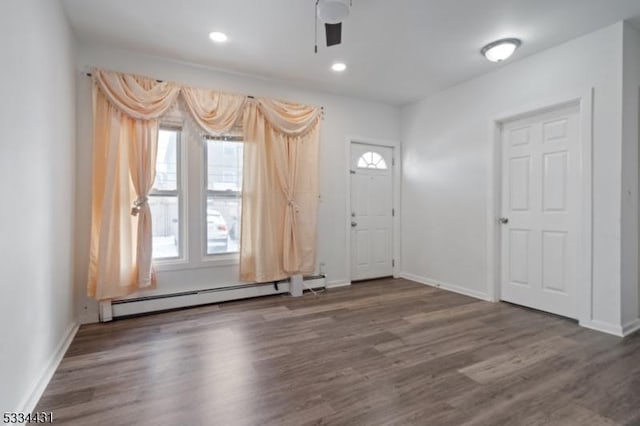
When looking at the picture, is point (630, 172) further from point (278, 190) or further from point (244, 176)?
point (244, 176)

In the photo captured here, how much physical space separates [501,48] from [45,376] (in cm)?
475

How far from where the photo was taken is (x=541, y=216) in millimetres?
3514

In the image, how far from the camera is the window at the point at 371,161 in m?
4.96

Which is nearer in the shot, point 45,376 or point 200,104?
point 45,376

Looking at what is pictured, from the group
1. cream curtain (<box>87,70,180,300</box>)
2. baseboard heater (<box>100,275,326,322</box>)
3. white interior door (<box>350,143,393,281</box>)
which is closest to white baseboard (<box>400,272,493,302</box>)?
white interior door (<box>350,143,393,281</box>)

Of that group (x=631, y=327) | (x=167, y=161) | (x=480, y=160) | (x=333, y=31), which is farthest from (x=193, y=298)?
(x=631, y=327)

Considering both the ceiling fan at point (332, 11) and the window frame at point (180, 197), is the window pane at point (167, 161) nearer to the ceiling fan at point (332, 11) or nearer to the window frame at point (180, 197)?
the window frame at point (180, 197)

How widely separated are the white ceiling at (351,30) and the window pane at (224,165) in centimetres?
94

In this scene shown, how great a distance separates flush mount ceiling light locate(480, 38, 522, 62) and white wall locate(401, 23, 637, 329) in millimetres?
500

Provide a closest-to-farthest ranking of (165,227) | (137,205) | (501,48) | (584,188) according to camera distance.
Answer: (584,188) → (501,48) → (137,205) → (165,227)

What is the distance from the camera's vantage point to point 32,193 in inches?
77.0

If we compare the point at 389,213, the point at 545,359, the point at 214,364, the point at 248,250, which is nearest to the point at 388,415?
the point at 214,364

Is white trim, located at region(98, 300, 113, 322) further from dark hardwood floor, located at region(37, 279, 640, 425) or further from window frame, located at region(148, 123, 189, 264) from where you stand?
window frame, located at region(148, 123, 189, 264)

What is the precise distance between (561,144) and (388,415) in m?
3.26
